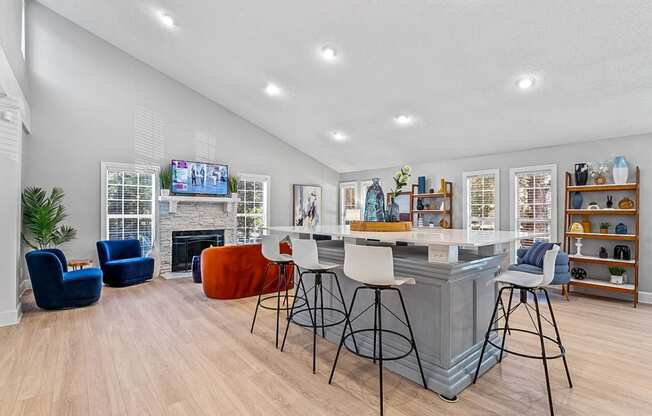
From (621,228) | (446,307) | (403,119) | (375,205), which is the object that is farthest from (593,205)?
(446,307)

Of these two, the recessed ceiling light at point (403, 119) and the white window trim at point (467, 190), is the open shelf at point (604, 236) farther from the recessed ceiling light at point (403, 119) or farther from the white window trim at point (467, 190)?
the recessed ceiling light at point (403, 119)

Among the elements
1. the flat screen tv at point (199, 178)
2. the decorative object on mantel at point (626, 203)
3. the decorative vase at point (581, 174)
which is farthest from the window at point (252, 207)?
the decorative object on mantel at point (626, 203)

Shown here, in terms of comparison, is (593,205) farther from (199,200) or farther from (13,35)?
(13,35)

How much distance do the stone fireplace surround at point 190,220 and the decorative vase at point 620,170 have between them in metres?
6.55

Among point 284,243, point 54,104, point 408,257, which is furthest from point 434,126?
point 54,104

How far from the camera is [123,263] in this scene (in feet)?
17.7

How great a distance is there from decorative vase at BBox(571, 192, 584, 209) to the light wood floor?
174 centimetres

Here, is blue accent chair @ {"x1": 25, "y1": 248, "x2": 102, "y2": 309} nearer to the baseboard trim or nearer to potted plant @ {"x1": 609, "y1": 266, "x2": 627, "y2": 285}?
the baseboard trim

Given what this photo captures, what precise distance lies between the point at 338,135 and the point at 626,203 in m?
4.77

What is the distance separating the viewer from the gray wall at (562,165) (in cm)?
459

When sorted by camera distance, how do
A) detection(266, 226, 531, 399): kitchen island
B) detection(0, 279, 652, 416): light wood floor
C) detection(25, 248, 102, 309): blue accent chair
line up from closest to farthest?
detection(0, 279, 652, 416): light wood floor
detection(266, 226, 531, 399): kitchen island
detection(25, 248, 102, 309): blue accent chair

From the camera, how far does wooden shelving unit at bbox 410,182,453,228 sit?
6688mm

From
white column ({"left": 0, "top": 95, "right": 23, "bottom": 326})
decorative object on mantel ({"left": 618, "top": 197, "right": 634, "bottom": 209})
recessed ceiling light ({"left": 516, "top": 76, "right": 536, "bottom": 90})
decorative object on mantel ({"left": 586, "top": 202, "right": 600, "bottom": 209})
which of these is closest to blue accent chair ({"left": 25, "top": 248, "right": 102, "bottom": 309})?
white column ({"left": 0, "top": 95, "right": 23, "bottom": 326})

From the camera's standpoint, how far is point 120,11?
5195 mm
